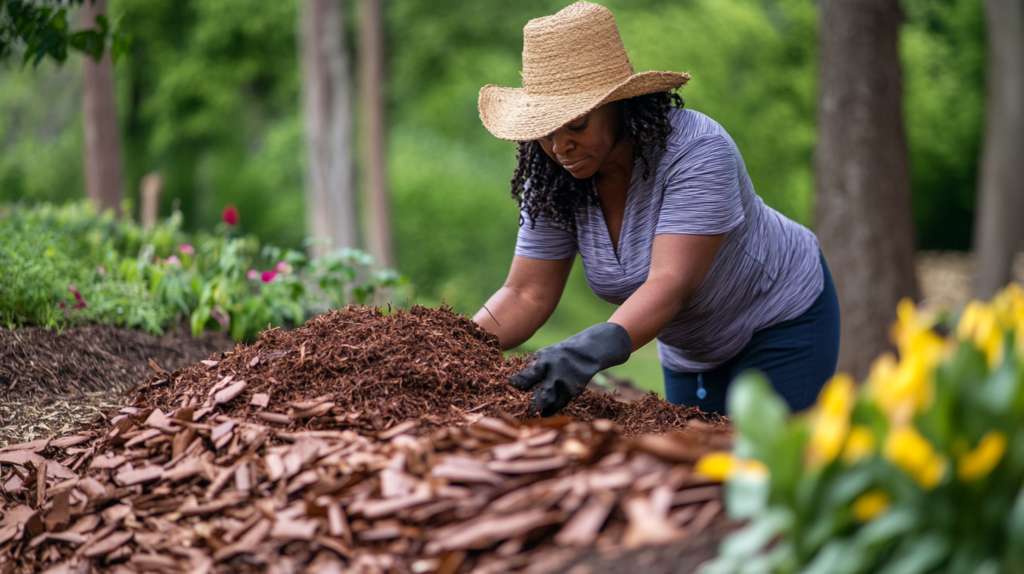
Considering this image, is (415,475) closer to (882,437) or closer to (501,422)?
(501,422)

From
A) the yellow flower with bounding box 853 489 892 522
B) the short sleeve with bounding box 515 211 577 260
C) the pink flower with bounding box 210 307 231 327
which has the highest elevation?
the short sleeve with bounding box 515 211 577 260

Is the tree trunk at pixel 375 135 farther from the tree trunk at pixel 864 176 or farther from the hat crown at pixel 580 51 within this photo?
the hat crown at pixel 580 51

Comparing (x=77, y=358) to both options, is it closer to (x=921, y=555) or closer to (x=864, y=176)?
(x=921, y=555)

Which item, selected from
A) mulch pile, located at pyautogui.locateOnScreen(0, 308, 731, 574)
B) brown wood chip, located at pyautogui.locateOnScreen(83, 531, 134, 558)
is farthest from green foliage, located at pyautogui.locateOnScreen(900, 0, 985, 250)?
brown wood chip, located at pyautogui.locateOnScreen(83, 531, 134, 558)

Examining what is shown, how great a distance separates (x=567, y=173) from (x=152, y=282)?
2.66 meters

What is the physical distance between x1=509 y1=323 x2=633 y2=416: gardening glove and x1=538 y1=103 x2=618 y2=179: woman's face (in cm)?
52

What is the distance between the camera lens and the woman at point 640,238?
2207 millimetres

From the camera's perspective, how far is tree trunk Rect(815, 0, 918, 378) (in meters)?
5.93

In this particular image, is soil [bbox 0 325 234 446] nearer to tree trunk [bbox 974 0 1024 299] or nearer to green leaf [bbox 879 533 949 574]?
green leaf [bbox 879 533 949 574]

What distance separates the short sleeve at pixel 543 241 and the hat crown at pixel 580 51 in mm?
456

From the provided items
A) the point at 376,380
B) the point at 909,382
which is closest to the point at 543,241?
the point at 376,380

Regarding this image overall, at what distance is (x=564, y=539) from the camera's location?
4.29 ft

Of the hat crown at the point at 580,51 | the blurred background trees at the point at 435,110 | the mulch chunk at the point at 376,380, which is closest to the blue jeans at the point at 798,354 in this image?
the mulch chunk at the point at 376,380

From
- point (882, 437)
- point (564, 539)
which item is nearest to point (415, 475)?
point (564, 539)
